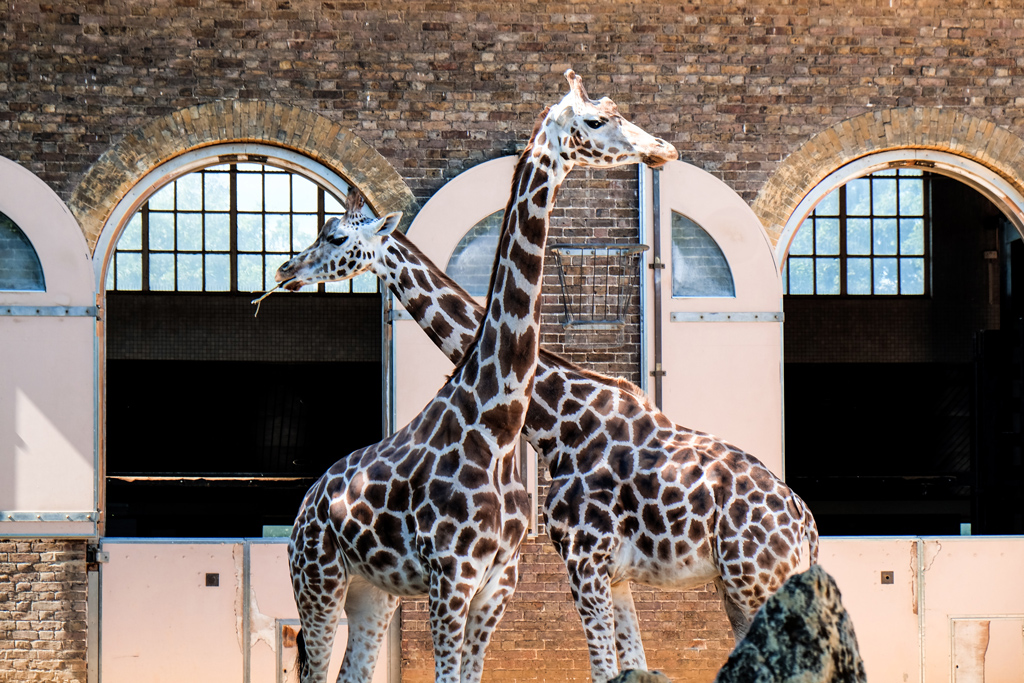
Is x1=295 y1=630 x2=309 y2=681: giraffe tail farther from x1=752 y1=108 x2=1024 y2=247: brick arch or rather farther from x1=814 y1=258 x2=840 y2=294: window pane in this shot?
x1=814 y1=258 x2=840 y2=294: window pane

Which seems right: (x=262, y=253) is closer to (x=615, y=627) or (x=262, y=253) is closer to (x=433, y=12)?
(x=433, y=12)

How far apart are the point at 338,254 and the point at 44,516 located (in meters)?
3.46

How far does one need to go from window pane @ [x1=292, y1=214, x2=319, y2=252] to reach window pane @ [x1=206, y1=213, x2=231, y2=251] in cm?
91

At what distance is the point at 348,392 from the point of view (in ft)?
52.0

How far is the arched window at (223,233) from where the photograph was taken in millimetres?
15086

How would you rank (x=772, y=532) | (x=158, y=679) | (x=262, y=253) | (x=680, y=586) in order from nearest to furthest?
(x=772, y=532)
(x=680, y=586)
(x=158, y=679)
(x=262, y=253)

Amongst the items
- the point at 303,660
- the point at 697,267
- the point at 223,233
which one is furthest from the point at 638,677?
the point at 223,233

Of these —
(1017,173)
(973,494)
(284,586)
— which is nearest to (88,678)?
(284,586)

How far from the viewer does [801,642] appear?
2.35m

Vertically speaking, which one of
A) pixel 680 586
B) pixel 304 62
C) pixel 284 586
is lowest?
pixel 284 586

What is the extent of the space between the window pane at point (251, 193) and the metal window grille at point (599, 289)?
8923 millimetres

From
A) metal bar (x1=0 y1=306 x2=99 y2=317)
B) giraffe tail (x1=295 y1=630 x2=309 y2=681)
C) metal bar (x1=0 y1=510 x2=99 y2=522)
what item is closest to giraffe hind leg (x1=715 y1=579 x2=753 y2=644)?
giraffe tail (x1=295 y1=630 x2=309 y2=681)

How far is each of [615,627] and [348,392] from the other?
1133 centimetres

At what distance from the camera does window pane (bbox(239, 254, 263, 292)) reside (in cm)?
1530
